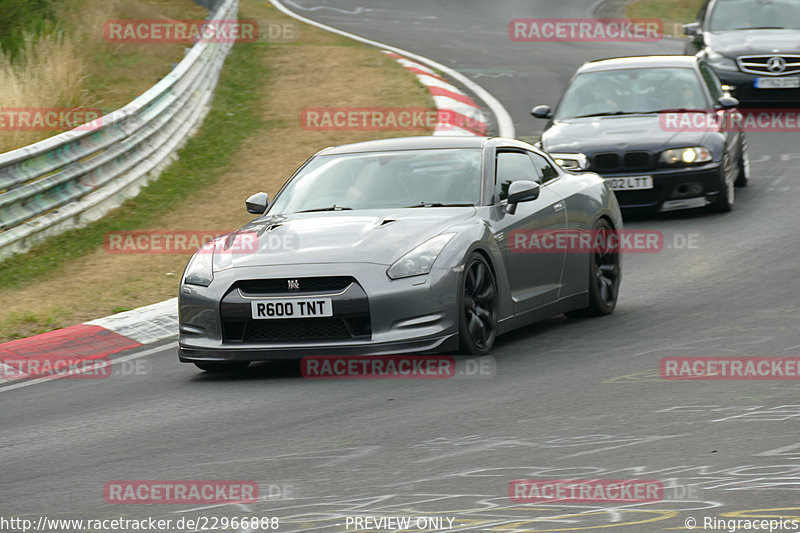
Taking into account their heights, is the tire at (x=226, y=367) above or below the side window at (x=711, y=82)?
below

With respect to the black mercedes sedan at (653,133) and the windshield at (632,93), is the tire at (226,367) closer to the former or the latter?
the black mercedes sedan at (653,133)

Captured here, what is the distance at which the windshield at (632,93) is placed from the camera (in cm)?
1507

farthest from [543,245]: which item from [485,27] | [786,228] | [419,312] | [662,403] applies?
[485,27]

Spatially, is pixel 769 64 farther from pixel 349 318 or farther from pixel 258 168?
pixel 349 318

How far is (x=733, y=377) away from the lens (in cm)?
758

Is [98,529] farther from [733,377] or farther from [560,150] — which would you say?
[560,150]
